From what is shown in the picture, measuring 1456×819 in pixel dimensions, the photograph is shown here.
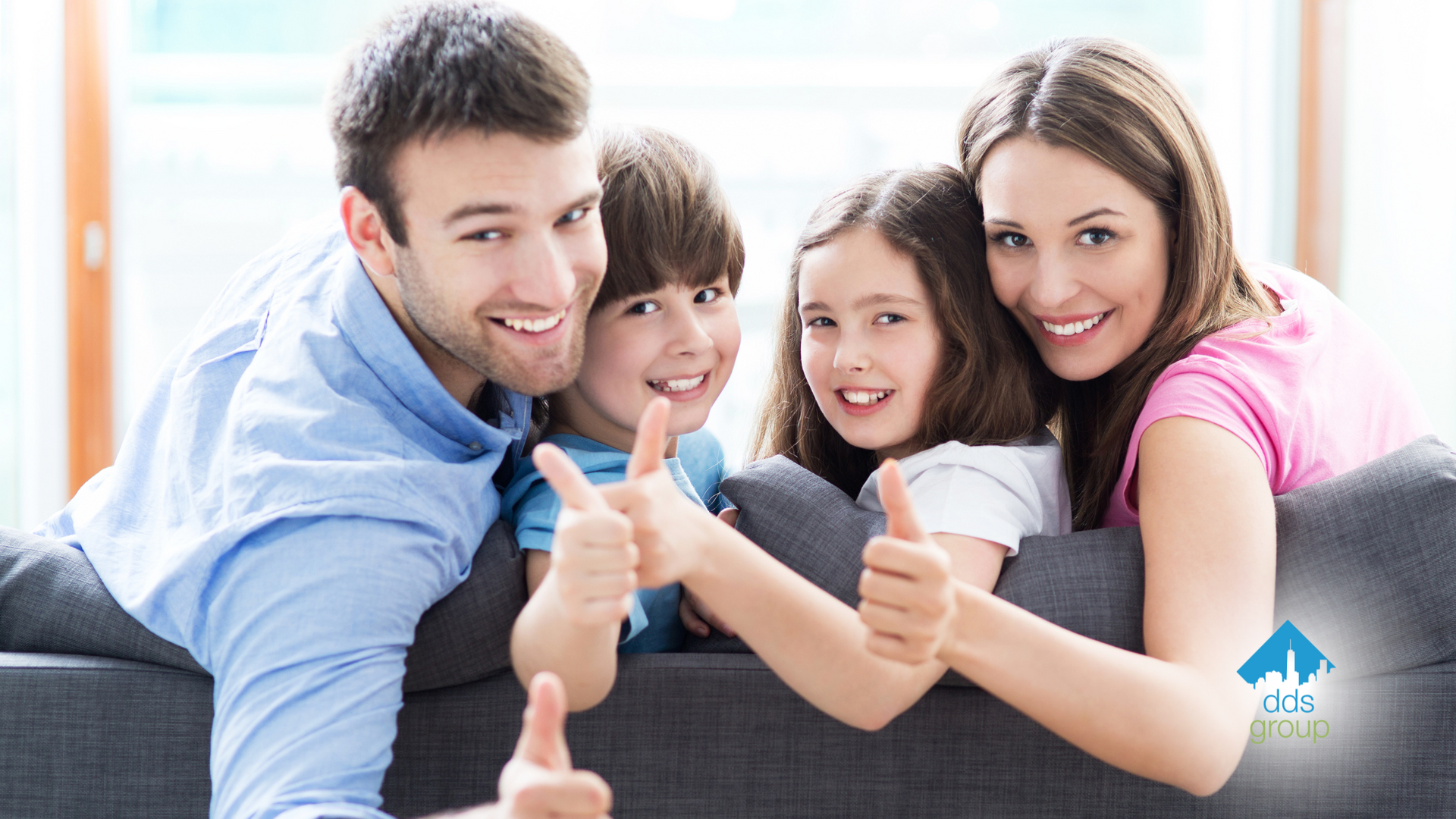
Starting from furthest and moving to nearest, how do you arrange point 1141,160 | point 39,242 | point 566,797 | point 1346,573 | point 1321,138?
1. point 1321,138
2. point 39,242
3. point 1141,160
4. point 1346,573
5. point 566,797

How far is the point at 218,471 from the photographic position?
1212 millimetres

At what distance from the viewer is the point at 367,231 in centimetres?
130

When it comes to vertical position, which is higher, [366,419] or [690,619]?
[366,419]

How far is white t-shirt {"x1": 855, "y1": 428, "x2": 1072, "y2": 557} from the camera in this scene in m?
1.27

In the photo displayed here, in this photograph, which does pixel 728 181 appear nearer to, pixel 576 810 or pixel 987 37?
pixel 987 37

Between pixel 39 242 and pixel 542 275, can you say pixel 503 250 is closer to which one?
pixel 542 275

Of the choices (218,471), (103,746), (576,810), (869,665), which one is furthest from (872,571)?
(103,746)

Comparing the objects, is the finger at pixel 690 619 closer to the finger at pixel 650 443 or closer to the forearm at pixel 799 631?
the forearm at pixel 799 631

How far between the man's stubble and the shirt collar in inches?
1.5

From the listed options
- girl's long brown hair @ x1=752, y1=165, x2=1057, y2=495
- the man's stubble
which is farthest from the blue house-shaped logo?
the man's stubble

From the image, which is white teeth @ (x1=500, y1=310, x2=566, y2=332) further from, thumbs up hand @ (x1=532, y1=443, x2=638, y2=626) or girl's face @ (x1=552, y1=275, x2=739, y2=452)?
thumbs up hand @ (x1=532, y1=443, x2=638, y2=626)

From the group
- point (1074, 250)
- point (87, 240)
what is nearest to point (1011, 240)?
point (1074, 250)

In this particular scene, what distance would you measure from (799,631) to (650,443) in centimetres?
26

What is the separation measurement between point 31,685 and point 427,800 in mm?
457
